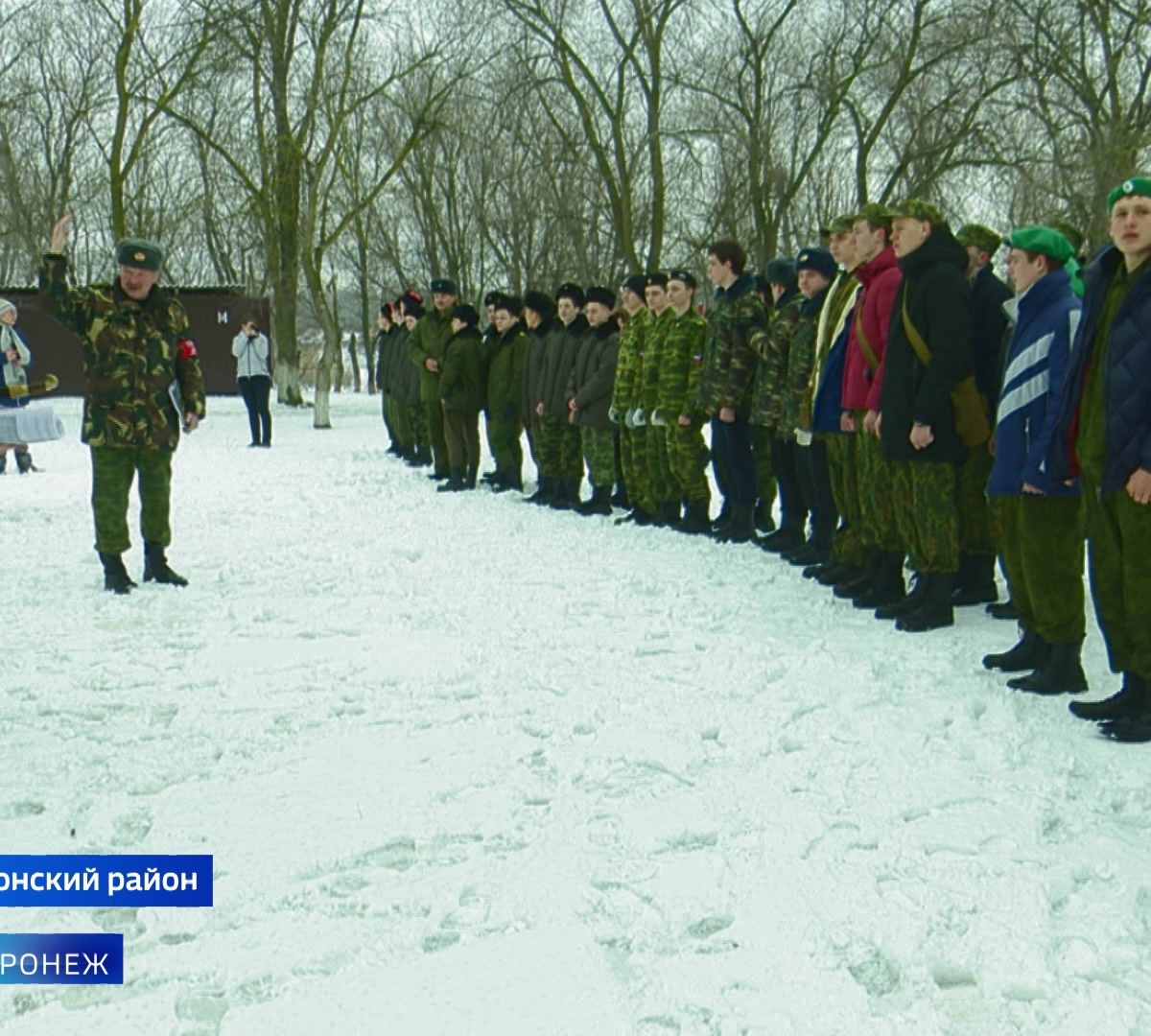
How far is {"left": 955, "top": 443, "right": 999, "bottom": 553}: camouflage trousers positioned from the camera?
6.53m

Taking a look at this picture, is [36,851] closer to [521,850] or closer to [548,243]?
[521,850]

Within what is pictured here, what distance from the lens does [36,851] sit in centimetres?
366

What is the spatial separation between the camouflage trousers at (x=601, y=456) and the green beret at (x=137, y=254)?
431 centimetres

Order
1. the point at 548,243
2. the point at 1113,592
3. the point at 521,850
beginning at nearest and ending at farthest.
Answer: the point at 521,850 → the point at 1113,592 → the point at 548,243

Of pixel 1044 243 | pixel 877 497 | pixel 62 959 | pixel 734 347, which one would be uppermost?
pixel 1044 243

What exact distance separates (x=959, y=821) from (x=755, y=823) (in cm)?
60

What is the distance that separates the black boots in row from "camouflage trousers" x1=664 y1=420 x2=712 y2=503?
360 centimetres

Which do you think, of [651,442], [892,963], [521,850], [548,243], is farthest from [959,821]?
[548,243]

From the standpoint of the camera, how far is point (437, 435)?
13.7 metres

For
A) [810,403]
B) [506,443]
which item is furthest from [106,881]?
[506,443]

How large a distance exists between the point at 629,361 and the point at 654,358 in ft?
1.31

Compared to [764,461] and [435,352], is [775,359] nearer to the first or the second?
[764,461]

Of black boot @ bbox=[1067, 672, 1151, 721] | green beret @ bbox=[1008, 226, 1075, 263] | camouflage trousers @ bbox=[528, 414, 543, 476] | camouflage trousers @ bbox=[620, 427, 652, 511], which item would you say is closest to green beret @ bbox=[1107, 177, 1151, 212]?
green beret @ bbox=[1008, 226, 1075, 263]

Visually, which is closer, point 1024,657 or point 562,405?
point 1024,657
